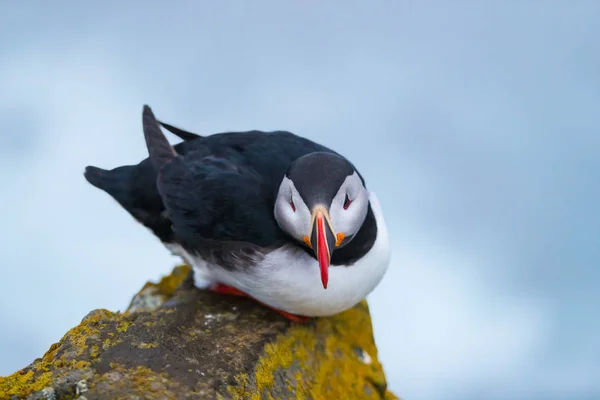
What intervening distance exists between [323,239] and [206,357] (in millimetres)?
916

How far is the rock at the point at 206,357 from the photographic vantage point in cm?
353

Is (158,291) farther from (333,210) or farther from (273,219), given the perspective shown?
(333,210)

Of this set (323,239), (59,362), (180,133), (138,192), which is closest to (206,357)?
(59,362)

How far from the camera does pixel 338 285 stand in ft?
15.2

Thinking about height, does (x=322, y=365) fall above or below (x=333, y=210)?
below

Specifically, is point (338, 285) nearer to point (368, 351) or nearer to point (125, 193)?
point (368, 351)

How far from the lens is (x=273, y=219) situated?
4.52 metres

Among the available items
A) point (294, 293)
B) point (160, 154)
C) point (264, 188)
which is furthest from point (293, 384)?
point (160, 154)

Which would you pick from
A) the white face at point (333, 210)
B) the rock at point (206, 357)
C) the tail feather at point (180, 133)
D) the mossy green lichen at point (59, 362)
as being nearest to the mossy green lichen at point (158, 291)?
the rock at point (206, 357)

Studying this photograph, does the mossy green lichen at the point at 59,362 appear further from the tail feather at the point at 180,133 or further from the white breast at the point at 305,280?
the tail feather at the point at 180,133

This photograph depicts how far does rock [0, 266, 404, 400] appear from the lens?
3.53 metres

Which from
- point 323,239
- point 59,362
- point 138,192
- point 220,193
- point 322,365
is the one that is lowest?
point 59,362

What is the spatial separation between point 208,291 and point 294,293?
0.81 m

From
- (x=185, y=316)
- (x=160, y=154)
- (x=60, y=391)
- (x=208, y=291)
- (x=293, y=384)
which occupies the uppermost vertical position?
(x=160, y=154)
